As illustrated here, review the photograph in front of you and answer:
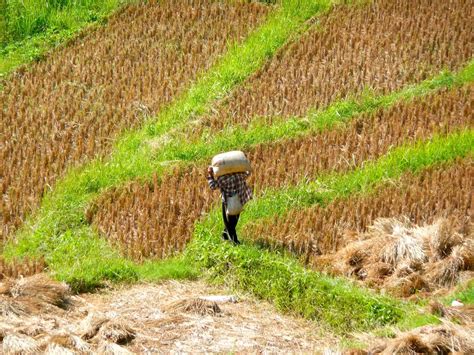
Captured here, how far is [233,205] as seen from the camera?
11938 millimetres

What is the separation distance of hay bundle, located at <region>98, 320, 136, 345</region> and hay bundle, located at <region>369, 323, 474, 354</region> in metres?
2.19

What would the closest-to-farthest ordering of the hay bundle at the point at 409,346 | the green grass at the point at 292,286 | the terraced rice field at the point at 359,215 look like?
1. the hay bundle at the point at 409,346
2. the green grass at the point at 292,286
3. the terraced rice field at the point at 359,215

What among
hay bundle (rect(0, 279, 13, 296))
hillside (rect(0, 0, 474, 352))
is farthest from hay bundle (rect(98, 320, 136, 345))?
hillside (rect(0, 0, 474, 352))

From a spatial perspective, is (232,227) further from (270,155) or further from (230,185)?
(270,155)

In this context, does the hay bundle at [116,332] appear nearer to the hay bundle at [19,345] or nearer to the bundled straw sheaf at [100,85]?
the hay bundle at [19,345]

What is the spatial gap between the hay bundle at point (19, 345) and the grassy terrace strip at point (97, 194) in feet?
6.96

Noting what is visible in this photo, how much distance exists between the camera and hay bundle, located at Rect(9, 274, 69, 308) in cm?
1070

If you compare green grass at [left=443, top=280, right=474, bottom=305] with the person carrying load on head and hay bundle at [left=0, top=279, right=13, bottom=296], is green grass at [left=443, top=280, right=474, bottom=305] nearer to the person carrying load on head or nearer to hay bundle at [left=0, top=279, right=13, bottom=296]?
the person carrying load on head

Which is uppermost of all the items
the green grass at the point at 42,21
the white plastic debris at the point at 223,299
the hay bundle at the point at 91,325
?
the green grass at the point at 42,21

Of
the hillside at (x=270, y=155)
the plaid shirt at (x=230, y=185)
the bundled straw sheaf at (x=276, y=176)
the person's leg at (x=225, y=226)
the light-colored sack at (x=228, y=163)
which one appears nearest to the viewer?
the hillside at (x=270, y=155)

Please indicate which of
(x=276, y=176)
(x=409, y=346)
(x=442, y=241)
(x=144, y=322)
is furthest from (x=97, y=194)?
(x=409, y=346)

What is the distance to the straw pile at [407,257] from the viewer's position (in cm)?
1121

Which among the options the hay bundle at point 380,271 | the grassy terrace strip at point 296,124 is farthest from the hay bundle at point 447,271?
the grassy terrace strip at point 296,124

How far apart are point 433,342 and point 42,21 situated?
12582 mm
